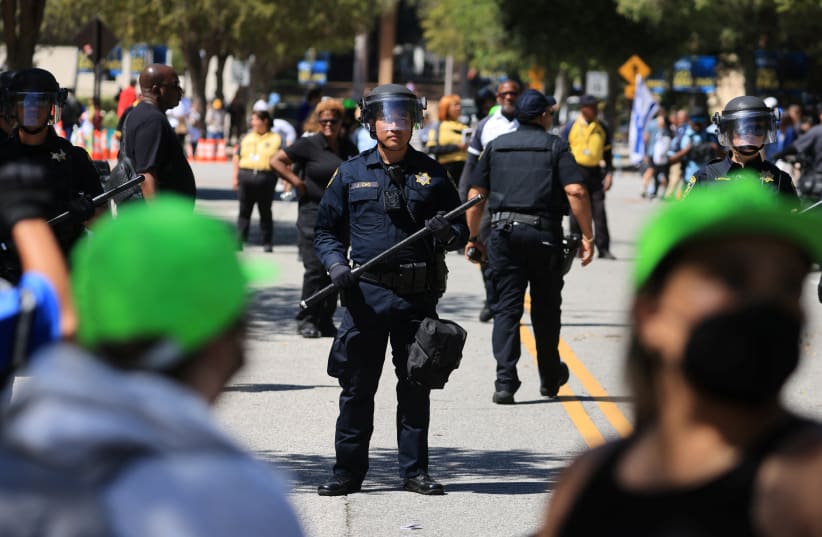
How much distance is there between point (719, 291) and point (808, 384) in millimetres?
8457

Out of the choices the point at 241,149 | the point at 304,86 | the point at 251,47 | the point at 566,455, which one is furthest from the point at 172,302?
the point at 304,86

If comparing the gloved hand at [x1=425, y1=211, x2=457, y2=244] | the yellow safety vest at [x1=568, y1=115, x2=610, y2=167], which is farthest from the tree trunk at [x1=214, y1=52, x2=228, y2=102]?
the gloved hand at [x1=425, y1=211, x2=457, y2=244]

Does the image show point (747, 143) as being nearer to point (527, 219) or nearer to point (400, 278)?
point (527, 219)

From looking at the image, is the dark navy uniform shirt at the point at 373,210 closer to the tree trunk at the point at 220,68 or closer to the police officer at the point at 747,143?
the police officer at the point at 747,143

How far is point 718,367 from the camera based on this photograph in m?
2.15

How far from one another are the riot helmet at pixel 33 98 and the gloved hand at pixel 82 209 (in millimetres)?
499

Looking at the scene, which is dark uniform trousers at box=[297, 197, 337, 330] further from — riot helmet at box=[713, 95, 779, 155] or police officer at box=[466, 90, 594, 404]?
riot helmet at box=[713, 95, 779, 155]

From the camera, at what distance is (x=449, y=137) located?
53.2 ft

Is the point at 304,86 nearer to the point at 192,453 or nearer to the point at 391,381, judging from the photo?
A: the point at 391,381

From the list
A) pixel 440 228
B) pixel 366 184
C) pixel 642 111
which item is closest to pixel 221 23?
pixel 642 111

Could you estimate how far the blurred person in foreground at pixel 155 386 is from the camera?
1.95m

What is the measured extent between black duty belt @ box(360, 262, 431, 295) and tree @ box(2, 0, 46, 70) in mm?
11913

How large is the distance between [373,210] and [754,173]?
2.32 metres

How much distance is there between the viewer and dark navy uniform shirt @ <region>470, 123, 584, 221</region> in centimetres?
Result: 930
